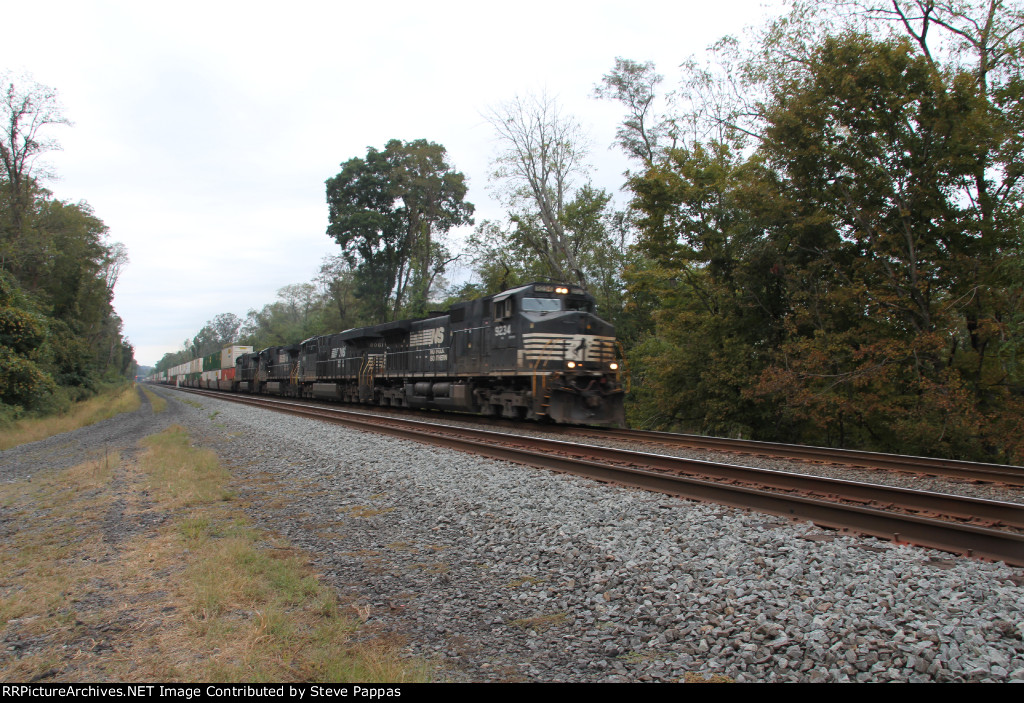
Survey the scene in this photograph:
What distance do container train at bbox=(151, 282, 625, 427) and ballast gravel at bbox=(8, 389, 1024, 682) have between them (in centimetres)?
716

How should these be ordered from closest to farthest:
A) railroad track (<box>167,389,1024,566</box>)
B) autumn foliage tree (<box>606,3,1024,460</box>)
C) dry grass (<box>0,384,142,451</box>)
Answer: railroad track (<box>167,389,1024,566</box>) → autumn foliage tree (<box>606,3,1024,460</box>) → dry grass (<box>0,384,142,451</box>)

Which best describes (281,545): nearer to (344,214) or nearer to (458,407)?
(458,407)

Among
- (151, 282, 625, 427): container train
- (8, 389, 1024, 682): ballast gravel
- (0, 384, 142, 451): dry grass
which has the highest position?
(151, 282, 625, 427): container train

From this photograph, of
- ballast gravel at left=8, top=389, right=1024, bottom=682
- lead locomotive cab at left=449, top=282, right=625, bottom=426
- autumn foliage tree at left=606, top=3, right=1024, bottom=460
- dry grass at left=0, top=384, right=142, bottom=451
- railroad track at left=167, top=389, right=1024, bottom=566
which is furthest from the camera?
dry grass at left=0, top=384, right=142, bottom=451

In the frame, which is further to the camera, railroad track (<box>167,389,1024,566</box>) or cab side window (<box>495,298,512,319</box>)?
cab side window (<box>495,298,512,319</box>)

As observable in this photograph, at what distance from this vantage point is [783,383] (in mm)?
13781

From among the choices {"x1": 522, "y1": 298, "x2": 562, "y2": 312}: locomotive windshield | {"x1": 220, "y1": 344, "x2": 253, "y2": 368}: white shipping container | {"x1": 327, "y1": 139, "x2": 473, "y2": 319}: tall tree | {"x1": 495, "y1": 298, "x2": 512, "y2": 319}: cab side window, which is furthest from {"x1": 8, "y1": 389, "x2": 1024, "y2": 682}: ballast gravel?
{"x1": 220, "y1": 344, "x2": 253, "y2": 368}: white shipping container

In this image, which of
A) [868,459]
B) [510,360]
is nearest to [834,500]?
[868,459]

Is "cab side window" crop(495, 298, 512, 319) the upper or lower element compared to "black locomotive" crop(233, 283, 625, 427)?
upper

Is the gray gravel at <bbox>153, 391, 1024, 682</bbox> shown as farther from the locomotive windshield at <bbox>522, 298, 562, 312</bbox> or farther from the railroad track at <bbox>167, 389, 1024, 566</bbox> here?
the locomotive windshield at <bbox>522, 298, 562, 312</bbox>

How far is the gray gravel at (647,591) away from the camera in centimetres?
286

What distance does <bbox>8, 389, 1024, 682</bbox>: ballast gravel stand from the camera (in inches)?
112

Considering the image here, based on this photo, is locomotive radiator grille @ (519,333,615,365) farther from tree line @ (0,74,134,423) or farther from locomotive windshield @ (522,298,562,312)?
tree line @ (0,74,134,423)

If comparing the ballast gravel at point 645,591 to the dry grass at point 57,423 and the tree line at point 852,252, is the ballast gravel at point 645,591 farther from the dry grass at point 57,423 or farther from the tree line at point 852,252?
the dry grass at point 57,423
